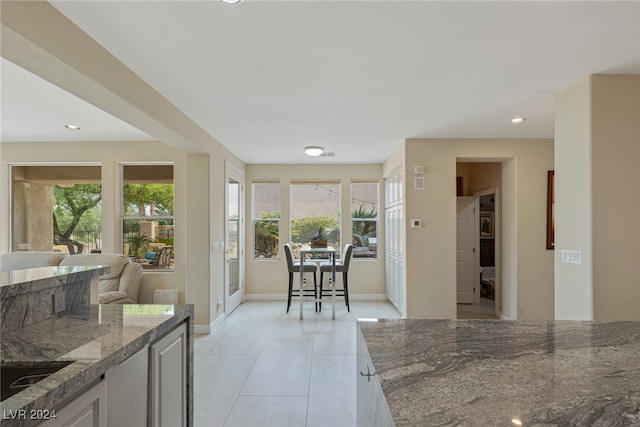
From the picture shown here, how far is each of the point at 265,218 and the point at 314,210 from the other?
3.00ft

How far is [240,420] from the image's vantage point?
2.41 m

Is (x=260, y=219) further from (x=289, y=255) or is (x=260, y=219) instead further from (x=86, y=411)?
(x=86, y=411)

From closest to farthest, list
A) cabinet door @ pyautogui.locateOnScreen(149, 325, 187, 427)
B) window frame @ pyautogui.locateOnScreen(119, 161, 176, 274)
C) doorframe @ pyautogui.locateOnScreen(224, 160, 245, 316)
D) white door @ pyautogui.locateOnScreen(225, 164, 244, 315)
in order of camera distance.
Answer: cabinet door @ pyautogui.locateOnScreen(149, 325, 187, 427) < window frame @ pyautogui.locateOnScreen(119, 161, 176, 274) < doorframe @ pyautogui.locateOnScreen(224, 160, 245, 316) < white door @ pyautogui.locateOnScreen(225, 164, 244, 315)

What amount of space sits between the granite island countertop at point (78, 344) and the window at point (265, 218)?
4.56 meters

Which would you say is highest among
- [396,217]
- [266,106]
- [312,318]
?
[266,106]

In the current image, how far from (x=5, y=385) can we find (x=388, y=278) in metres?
5.43

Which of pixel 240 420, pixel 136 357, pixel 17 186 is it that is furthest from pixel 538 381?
pixel 17 186

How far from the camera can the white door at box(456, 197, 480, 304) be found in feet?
20.1

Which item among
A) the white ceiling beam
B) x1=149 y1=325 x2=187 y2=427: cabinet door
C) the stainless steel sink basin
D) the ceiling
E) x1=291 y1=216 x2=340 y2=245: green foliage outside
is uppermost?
the ceiling

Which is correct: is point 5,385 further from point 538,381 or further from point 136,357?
point 538,381

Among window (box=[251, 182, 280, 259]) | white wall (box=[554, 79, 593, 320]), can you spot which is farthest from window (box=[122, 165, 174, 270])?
white wall (box=[554, 79, 593, 320])

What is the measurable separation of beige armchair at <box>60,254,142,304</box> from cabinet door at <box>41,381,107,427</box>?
3478 millimetres

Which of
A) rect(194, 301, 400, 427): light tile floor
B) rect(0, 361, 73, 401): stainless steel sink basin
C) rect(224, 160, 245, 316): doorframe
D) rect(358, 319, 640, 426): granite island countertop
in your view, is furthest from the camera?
rect(224, 160, 245, 316): doorframe

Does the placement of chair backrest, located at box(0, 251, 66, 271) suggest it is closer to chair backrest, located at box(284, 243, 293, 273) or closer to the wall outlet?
chair backrest, located at box(284, 243, 293, 273)
